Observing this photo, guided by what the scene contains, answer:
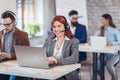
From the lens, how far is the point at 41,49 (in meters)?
2.26

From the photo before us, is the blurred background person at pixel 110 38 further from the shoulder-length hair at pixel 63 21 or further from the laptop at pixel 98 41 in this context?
the shoulder-length hair at pixel 63 21

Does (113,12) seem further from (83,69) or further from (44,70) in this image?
(44,70)

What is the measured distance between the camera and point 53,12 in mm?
7016

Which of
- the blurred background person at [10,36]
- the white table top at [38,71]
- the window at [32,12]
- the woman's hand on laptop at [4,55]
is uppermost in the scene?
the window at [32,12]

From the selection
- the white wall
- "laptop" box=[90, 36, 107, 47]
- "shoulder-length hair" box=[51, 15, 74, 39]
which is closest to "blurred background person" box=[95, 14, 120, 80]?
"laptop" box=[90, 36, 107, 47]

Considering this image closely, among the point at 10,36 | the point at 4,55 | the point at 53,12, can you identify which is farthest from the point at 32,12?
the point at 4,55

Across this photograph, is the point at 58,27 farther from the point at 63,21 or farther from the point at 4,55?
the point at 4,55

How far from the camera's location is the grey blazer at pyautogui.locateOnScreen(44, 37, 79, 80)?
2.49 meters

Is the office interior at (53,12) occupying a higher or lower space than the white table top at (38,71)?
higher

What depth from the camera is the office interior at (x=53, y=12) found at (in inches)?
234

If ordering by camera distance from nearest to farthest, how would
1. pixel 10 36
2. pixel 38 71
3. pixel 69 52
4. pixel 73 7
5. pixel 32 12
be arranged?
1. pixel 38 71
2. pixel 69 52
3. pixel 10 36
4. pixel 73 7
5. pixel 32 12

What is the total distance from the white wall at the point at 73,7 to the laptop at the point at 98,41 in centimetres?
190

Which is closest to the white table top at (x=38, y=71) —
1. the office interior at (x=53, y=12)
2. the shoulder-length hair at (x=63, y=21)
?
the shoulder-length hair at (x=63, y=21)

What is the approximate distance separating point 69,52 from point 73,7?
3.39 metres
